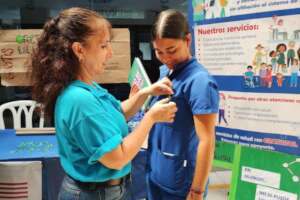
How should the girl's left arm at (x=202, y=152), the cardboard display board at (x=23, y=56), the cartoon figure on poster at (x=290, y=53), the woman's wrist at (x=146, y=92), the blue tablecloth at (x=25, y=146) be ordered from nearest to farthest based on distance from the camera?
the girl's left arm at (x=202, y=152), the woman's wrist at (x=146, y=92), the cartoon figure on poster at (x=290, y=53), the blue tablecloth at (x=25, y=146), the cardboard display board at (x=23, y=56)

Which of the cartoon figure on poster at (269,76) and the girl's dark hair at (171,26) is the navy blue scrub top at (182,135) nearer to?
the girl's dark hair at (171,26)

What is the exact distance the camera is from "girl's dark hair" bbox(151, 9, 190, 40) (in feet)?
4.22

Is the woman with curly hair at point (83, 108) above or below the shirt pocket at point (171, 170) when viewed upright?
above

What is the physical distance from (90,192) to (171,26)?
0.64 m

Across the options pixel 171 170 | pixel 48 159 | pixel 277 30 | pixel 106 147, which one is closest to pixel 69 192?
pixel 106 147

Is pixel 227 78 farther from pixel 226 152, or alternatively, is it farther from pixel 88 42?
pixel 88 42

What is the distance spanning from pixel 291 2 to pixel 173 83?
0.62 meters

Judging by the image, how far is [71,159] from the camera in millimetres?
1096

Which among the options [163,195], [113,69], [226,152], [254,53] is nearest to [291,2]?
[254,53]

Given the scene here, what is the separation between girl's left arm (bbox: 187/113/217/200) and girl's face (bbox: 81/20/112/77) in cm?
39

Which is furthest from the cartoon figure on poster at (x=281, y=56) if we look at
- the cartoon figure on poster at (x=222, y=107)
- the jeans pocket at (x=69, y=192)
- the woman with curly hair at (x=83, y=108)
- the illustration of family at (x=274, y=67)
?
the jeans pocket at (x=69, y=192)

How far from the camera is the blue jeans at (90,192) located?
3.67 ft

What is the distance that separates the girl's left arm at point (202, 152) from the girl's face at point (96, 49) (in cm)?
39

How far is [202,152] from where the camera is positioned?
49.4 inches
